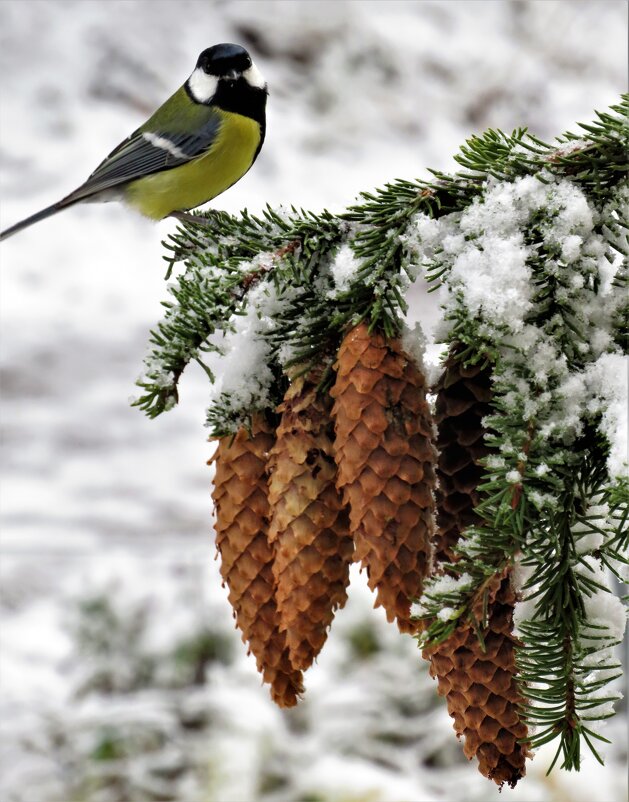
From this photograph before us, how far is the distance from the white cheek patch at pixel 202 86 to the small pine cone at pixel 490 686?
0.92 metres

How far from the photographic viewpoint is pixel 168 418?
109 inches

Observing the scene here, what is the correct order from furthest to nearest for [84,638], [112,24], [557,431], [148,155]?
[112,24]
[84,638]
[148,155]
[557,431]

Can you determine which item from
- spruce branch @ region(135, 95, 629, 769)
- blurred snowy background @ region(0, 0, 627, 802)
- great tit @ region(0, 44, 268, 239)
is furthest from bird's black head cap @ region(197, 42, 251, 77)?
blurred snowy background @ region(0, 0, 627, 802)

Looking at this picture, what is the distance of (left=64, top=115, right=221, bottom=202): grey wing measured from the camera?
3.82ft

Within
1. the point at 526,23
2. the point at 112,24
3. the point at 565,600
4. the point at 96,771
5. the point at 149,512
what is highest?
the point at 112,24

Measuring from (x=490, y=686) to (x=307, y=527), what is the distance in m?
0.12

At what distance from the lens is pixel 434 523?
1.53 feet

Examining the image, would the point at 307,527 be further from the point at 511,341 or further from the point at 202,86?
the point at 202,86

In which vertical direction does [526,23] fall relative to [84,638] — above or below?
above

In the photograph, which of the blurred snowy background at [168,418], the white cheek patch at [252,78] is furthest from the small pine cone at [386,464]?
the blurred snowy background at [168,418]

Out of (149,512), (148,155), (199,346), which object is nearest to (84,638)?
(149,512)

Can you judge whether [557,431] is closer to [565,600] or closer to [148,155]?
[565,600]

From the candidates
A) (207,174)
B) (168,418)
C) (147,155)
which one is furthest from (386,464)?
(168,418)

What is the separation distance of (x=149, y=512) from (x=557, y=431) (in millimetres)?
2197
